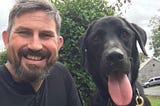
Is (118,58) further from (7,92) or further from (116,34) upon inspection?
(7,92)

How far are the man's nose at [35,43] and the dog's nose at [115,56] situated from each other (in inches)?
39.7

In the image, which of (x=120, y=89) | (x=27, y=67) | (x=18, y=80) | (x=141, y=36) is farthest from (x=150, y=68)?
(x=27, y=67)

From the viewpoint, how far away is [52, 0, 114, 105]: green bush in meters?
5.87

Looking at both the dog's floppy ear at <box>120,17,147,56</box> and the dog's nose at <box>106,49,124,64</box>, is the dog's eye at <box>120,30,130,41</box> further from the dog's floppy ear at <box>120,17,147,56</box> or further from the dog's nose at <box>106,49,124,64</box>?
the dog's nose at <box>106,49,124,64</box>

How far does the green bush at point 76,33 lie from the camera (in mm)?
5871

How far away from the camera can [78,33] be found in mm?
5949

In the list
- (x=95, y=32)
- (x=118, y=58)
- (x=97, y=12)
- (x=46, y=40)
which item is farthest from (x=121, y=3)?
(x=46, y=40)

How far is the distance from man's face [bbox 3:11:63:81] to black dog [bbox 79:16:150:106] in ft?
2.99

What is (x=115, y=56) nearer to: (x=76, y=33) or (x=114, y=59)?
(x=114, y=59)

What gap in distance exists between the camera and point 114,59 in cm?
435

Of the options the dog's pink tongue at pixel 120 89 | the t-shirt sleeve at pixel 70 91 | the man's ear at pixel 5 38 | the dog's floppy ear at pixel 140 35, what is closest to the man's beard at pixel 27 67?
the man's ear at pixel 5 38

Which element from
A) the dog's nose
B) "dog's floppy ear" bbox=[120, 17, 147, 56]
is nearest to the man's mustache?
the dog's nose

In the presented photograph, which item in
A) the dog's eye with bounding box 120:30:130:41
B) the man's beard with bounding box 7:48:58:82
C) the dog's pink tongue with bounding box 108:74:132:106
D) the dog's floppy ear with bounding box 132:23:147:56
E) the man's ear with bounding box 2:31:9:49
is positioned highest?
the man's ear with bounding box 2:31:9:49

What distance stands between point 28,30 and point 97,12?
9.18 feet
